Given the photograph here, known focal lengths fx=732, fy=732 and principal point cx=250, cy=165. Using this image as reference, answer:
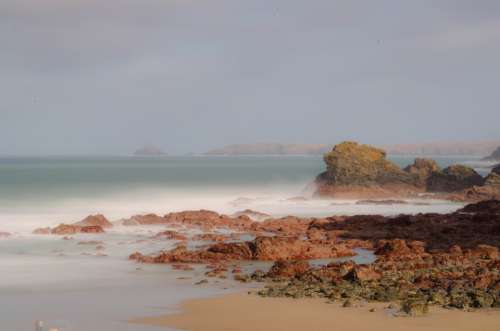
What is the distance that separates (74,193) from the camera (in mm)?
75312

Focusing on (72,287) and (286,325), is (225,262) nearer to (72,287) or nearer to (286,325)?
(72,287)

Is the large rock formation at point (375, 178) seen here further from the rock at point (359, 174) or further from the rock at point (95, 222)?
the rock at point (95, 222)

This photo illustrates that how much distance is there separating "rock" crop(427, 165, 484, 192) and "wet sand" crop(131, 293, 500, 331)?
1736 inches

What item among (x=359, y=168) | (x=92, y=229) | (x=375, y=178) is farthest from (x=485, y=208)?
(x=375, y=178)

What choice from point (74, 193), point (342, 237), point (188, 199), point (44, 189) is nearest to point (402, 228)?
point (342, 237)

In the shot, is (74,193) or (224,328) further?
(74,193)

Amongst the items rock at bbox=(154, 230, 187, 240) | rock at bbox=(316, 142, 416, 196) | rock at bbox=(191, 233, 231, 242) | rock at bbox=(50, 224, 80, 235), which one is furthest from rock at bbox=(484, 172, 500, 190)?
rock at bbox=(50, 224, 80, 235)

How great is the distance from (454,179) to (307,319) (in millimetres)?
46700

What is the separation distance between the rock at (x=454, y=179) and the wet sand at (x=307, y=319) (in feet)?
145

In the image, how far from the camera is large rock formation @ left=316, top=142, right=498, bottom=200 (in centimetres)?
5710

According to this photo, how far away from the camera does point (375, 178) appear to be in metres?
58.7

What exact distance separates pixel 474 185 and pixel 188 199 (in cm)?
2765

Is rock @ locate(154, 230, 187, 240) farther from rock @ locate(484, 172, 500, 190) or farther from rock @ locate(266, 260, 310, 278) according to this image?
rock @ locate(484, 172, 500, 190)

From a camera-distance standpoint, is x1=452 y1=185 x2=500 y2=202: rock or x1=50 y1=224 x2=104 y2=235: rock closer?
x1=50 y1=224 x2=104 y2=235: rock
